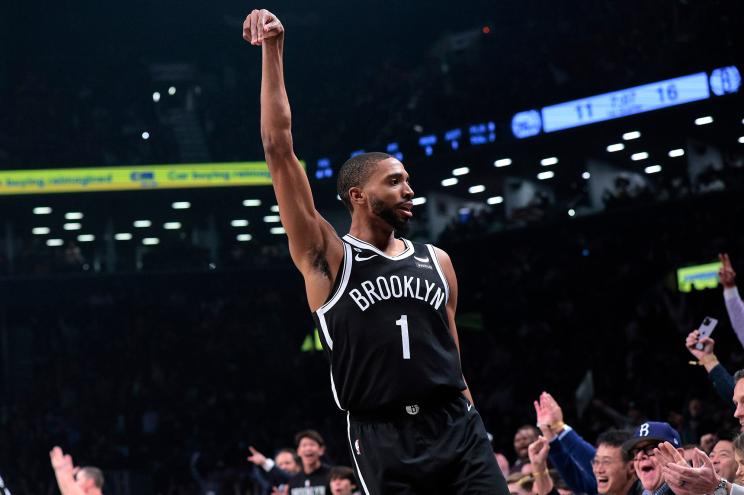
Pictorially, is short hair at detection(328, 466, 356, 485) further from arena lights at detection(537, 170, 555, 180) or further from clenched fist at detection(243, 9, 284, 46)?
arena lights at detection(537, 170, 555, 180)

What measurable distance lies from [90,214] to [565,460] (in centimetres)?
2130

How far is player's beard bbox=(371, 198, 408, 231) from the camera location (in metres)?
3.82

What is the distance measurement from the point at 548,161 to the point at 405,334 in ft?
69.1

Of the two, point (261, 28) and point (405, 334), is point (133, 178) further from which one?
point (405, 334)

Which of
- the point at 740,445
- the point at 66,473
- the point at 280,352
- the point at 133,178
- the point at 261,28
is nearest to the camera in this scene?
the point at 261,28

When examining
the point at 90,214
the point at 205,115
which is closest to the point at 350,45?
the point at 205,115

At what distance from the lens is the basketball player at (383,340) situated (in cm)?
355

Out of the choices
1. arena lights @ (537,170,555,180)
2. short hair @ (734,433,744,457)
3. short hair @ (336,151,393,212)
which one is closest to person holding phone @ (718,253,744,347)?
short hair @ (734,433,744,457)

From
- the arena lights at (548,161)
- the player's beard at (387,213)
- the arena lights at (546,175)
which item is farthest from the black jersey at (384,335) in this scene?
the arena lights at (546,175)

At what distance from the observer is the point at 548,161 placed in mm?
24203

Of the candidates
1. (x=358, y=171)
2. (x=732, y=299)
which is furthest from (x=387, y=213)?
(x=732, y=299)

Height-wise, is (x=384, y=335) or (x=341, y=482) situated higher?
(x=384, y=335)

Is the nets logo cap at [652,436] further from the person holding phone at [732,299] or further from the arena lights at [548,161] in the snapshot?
the arena lights at [548,161]

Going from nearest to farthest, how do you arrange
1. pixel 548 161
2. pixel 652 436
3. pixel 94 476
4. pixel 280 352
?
pixel 652 436 < pixel 94 476 < pixel 280 352 < pixel 548 161
